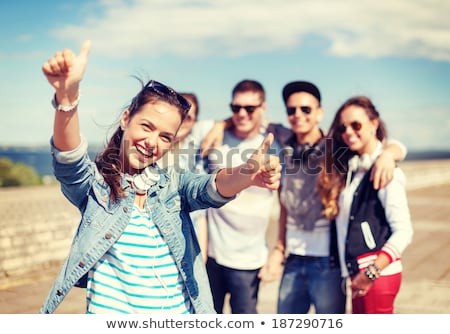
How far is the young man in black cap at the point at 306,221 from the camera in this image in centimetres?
308

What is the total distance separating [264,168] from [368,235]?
115 centimetres

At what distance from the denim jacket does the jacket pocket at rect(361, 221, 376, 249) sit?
0.99 m

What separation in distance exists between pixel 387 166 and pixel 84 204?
5.15 feet

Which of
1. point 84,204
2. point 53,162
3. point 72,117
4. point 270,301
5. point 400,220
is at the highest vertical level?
point 72,117

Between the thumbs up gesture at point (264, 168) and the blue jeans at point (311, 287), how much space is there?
4.15 ft

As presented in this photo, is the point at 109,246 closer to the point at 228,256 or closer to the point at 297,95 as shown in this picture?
the point at 228,256

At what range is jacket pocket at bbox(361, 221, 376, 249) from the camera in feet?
9.32

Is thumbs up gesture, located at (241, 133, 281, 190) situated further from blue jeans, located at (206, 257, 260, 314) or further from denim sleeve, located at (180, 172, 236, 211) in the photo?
blue jeans, located at (206, 257, 260, 314)

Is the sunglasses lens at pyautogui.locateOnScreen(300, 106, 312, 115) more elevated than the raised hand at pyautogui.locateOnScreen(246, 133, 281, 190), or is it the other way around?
the sunglasses lens at pyautogui.locateOnScreen(300, 106, 312, 115)

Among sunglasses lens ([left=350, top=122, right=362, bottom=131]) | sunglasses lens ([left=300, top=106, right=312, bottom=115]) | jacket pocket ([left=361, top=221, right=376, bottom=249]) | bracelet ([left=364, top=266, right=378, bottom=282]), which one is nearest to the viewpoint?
bracelet ([left=364, top=266, right=378, bottom=282])

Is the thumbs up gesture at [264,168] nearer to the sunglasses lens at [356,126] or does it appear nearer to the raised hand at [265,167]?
the raised hand at [265,167]

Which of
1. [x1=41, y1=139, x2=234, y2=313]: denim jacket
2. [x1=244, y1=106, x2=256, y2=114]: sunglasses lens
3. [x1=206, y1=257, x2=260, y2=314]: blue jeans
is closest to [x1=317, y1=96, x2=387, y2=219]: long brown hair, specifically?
[x1=244, y1=106, x2=256, y2=114]: sunglasses lens
